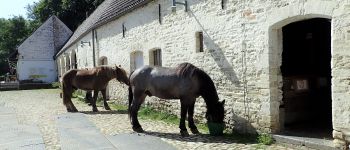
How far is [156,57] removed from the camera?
38.5ft

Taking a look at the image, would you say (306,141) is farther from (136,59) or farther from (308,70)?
(136,59)

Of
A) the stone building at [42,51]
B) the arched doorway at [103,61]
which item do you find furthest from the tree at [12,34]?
the arched doorway at [103,61]

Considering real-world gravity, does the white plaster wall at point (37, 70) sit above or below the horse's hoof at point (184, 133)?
above

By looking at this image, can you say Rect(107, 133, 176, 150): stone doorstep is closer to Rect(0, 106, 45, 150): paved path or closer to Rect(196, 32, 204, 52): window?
Rect(0, 106, 45, 150): paved path

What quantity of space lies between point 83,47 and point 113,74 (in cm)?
869

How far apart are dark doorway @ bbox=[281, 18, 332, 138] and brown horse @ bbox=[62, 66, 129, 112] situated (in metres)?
6.10

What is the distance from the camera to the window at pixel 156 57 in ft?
37.9

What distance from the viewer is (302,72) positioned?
27.8 ft

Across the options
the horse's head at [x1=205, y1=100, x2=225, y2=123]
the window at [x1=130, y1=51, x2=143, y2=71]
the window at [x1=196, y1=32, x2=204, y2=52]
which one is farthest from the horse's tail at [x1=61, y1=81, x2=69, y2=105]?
the horse's head at [x1=205, y1=100, x2=225, y2=123]

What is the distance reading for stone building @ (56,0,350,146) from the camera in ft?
18.5

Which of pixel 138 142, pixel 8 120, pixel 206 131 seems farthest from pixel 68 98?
pixel 206 131

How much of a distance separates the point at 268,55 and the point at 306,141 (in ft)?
5.77

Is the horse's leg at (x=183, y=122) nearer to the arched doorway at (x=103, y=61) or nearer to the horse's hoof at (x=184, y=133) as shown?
the horse's hoof at (x=184, y=133)

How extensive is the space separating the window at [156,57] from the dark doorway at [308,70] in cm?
447
